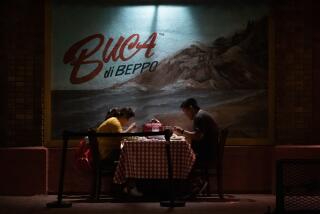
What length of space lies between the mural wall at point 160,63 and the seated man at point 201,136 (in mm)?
516

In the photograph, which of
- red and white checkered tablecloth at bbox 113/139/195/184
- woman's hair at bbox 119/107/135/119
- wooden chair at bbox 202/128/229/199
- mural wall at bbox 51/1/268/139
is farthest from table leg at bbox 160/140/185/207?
mural wall at bbox 51/1/268/139

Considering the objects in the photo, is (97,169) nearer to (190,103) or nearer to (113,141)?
(113,141)

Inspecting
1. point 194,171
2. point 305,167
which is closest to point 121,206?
point 194,171

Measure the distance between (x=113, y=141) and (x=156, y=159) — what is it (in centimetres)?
99

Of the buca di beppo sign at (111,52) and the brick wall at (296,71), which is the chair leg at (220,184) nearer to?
the brick wall at (296,71)

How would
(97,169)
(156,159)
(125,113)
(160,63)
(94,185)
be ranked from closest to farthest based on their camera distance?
(156,159) < (97,169) < (94,185) < (125,113) < (160,63)

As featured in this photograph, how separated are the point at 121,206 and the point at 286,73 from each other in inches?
142

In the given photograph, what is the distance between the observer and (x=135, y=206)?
9.45m

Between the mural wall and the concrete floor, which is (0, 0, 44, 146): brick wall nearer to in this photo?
the mural wall

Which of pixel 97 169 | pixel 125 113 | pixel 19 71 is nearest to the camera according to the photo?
pixel 97 169

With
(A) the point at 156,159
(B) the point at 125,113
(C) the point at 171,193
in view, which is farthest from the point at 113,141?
(C) the point at 171,193

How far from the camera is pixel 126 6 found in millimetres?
11281

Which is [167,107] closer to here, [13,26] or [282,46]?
[282,46]

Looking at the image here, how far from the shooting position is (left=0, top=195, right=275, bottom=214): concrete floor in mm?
8922
